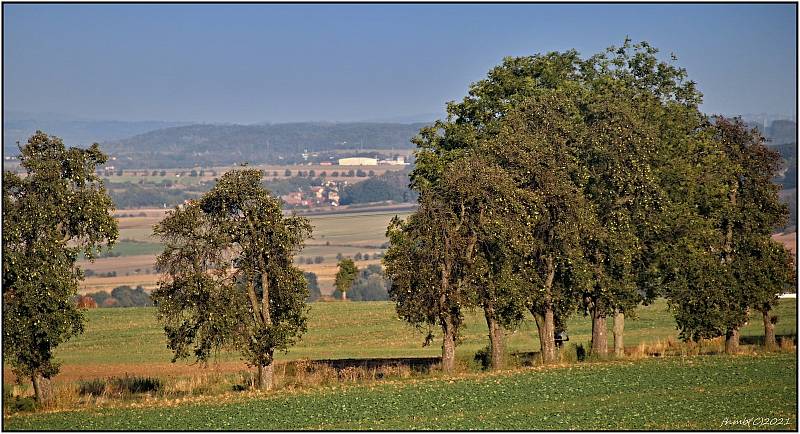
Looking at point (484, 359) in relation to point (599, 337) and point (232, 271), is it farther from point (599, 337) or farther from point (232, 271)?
point (232, 271)

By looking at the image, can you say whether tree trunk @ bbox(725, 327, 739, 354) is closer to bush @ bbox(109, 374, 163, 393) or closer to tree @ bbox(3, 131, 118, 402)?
bush @ bbox(109, 374, 163, 393)

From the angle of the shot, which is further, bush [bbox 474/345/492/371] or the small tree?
the small tree

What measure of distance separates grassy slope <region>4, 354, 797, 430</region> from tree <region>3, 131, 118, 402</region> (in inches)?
133

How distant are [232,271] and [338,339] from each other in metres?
27.6

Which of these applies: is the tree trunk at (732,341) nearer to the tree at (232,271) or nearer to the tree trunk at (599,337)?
the tree trunk at (599,337)

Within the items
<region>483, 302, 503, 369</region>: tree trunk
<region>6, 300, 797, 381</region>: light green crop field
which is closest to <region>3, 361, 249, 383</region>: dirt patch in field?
<region>6, 300, 797, 381</region>: light green crop field

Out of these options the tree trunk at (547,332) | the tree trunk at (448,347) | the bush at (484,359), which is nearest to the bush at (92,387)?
the tree trunk at (448,347)

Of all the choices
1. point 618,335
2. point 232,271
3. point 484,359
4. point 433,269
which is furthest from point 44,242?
point 618,335

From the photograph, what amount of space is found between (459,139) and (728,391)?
66.1ft

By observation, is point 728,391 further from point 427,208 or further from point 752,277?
point 752,277

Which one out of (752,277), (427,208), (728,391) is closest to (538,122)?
(427,208)

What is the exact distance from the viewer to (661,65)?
6100 cm

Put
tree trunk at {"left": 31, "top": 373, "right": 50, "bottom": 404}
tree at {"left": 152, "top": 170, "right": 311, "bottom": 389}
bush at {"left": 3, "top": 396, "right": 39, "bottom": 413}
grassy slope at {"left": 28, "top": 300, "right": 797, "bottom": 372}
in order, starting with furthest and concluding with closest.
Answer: grassy slope at {"left": 28, "top": 300, "right": 797, "bottom": 372}
tree at {"left": 152, "top": 170, "right": 311, "bottom": 389}
tree trunk at {"left": 31, "top": 373, "right": 50, "bottom": 404}
bush at {"left": 3, "top": 396, "right": 39, "bottom": 413}

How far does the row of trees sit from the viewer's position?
136 feet
